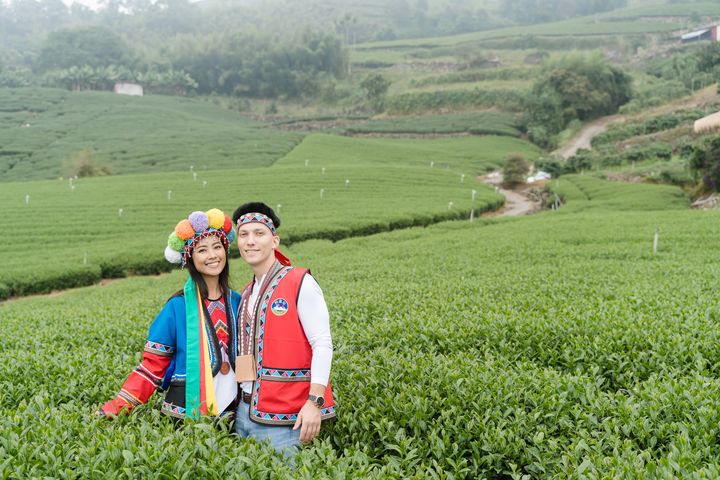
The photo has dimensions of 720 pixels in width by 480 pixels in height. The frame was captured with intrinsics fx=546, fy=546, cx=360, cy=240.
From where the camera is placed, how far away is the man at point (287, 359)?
353 cm

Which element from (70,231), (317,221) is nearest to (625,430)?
(317,221)

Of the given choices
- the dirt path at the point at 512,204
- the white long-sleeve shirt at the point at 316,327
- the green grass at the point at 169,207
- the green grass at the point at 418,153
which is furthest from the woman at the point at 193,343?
the green grass at the point at 418,153

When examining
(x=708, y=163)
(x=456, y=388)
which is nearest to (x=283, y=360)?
(x=456, y=388)

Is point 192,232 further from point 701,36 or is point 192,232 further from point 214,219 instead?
point 701,36

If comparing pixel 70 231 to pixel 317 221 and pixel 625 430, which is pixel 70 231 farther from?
pixel 625 430

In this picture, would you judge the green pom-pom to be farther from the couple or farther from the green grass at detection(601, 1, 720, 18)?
Answer: the green grass at detection(601, 1, 720, 18)

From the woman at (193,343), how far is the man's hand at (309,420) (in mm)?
743

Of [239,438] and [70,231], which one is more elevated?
[239,438]

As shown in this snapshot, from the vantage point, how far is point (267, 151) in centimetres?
5744

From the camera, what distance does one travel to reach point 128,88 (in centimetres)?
10662

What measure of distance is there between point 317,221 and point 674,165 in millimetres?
30946

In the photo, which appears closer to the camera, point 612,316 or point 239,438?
point 239,438

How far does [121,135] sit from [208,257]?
71.3m

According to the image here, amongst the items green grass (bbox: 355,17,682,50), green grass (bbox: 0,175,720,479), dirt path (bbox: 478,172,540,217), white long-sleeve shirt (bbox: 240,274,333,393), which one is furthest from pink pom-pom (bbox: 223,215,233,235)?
green grass (bbox: 355,17,682,50)
